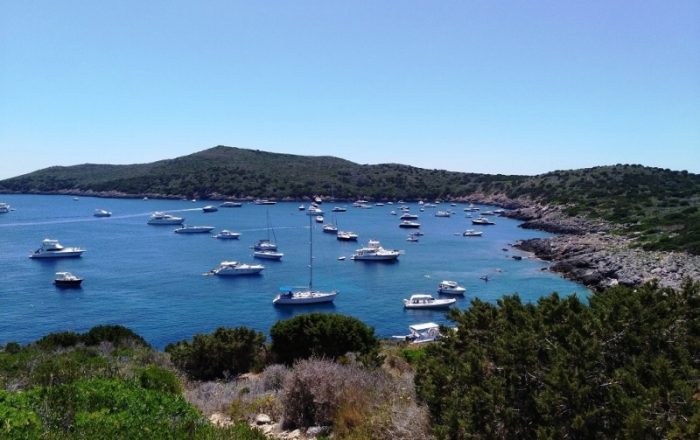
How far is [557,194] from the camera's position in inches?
4437

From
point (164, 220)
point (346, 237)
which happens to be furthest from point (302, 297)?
point (164, 220)

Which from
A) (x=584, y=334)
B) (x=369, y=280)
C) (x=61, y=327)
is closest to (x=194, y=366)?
(x=584, y=334)

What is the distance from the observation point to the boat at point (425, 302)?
1668 inches

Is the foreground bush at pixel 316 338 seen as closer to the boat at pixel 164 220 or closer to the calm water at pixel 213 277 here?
the calm water at pixel 213 277

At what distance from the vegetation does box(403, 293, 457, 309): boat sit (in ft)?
112

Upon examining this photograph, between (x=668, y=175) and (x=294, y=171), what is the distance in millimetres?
99143

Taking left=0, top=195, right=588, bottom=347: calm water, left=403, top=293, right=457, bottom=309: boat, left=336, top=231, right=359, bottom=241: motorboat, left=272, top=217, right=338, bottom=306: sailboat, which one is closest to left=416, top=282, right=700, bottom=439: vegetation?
left=0, top=195, right=588, bottom=347: calm water

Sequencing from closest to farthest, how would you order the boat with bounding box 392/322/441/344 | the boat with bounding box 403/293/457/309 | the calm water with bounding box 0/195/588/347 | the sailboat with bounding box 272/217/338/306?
the boat with bounding box 392/322/441/344 → the calm water with bounding box 0/195/588/347 → the boat with bounding box 403/293/457/309 → the sailboat with bounding box 272/217/338/306

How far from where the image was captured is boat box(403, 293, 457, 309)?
139 ft

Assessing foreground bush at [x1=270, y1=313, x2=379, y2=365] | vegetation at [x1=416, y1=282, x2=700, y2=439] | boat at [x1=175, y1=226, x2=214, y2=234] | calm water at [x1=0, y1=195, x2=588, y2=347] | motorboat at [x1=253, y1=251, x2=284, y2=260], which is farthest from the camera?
boat at [x1=175, y1=226, x2=214, y2=234]

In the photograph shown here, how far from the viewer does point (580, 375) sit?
634cm

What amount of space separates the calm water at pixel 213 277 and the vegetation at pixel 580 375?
1134 inches

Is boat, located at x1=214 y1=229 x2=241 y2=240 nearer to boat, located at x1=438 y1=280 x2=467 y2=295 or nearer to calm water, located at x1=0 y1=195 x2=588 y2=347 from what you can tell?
calm water, located at x1=0 y1=195 x2=588 y2=347

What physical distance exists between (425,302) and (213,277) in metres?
21.7
